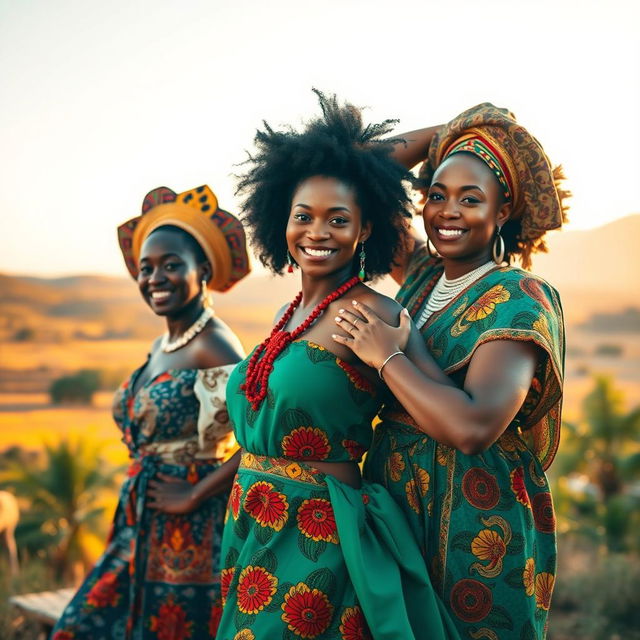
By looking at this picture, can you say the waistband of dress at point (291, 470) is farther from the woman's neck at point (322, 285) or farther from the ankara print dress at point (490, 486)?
the woman's neck at point (322, 285)

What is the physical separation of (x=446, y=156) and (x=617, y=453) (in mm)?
9944

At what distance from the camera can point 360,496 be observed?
2.67 meters

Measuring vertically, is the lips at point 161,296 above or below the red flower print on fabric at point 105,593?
above

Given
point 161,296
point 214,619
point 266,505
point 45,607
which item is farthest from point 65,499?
point 266,505

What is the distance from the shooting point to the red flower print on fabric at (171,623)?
12.3 feet

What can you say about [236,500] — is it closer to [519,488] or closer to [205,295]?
[519,488]

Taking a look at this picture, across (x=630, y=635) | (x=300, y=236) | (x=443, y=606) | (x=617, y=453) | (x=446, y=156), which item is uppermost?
(x=446, y=156)

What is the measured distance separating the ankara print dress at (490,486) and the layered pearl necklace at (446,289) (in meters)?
0.07

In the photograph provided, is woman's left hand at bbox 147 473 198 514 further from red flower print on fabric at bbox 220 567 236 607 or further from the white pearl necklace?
red flower print on fabric at bbox 220 567 236 607

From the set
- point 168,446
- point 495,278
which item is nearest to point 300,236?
point 495,278

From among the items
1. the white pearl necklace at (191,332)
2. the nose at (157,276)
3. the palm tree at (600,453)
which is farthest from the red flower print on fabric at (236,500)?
the palm tree at (600,453)

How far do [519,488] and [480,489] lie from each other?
0.50 ft

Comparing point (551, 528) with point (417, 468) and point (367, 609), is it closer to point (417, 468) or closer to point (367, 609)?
point (417, 468)

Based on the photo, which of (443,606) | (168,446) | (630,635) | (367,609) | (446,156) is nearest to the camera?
(367,609)
